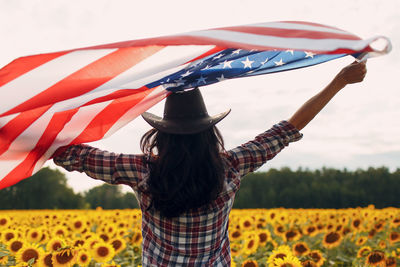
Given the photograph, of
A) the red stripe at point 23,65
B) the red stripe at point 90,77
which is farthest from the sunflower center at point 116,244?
the red stripe at point 23,65

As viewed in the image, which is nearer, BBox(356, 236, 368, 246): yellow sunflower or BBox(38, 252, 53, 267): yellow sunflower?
BBox(38, 252, 53, 267): yellow sunflower

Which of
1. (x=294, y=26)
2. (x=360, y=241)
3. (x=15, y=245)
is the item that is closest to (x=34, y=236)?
(x=15, y=245)

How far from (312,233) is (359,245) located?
0.78 m

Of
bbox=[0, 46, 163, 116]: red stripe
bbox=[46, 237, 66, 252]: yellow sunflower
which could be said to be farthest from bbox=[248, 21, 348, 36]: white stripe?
bbox=[46, 237, 66, 252]: yellow sunflower

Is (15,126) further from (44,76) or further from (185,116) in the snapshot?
(185,116)

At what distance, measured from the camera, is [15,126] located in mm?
2824

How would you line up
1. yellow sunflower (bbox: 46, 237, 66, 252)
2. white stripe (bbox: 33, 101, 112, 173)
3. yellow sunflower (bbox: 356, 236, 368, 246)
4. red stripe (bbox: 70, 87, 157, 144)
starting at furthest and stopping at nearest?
yellow sunflower (bbox: 356, 236, 368, 246)
yellow sunflower (bbox: 46, 237, 66, 252)
red stripe (bbox: 70, 87, 157, 144)
white stripe (bbox: 33, 101, 112, 173)

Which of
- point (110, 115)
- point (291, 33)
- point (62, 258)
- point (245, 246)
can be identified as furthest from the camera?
point (245, 246)

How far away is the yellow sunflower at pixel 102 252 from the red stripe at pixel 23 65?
2.89 metres

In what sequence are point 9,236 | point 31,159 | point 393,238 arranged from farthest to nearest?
point 393,238, point 9,236, point 31,159

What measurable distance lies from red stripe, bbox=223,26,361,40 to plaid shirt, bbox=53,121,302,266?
71 cm

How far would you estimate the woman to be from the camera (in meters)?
2.43

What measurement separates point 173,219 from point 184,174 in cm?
28

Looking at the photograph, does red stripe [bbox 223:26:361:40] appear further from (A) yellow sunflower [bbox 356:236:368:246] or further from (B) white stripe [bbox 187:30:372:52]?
(A) yellow sunflower [bbox 356:236:368:246]
